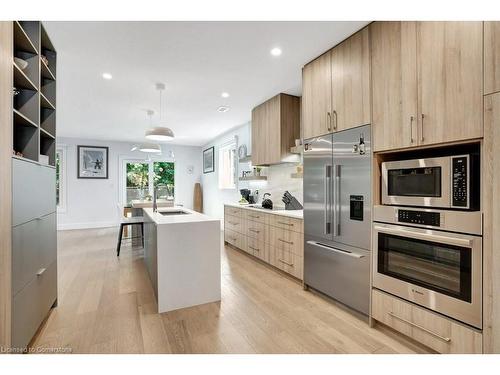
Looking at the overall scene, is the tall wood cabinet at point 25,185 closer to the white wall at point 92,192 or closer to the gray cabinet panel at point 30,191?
the gray cabinet panel at point 30,191

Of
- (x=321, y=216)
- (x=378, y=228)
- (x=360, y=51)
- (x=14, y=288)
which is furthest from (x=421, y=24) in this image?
(x=14, y=288)

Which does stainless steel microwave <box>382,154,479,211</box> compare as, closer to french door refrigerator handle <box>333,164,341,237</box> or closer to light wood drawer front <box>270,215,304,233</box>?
french door refrigerator handle <box>333,164,341,237</box>

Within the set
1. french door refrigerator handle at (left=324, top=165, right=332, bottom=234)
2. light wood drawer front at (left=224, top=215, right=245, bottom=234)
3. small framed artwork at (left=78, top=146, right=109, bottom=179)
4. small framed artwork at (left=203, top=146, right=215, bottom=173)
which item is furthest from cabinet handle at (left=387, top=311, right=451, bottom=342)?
small framed artwork at (left=78, top=146, right=109, bottom=179)

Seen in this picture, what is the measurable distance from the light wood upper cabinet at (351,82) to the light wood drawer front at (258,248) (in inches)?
77.6

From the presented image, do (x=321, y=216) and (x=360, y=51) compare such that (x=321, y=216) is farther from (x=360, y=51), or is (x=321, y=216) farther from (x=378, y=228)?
(x=360, y=51)

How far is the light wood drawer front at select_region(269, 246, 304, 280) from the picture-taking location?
2.88m

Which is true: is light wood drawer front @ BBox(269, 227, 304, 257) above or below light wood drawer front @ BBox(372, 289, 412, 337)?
above

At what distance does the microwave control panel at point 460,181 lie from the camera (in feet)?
4.91

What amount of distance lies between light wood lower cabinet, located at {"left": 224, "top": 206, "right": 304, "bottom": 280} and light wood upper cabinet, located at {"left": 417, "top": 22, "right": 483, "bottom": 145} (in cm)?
163

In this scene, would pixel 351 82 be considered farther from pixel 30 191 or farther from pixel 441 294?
pixel 30 191

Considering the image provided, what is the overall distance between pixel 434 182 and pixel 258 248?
253cm

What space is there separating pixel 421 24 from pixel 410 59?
0.71ft

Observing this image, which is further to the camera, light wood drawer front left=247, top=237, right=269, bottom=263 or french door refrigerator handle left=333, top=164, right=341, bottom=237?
light wood drawer front left=247, top=237, right=269, bottom=263

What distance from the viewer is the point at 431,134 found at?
163cm
